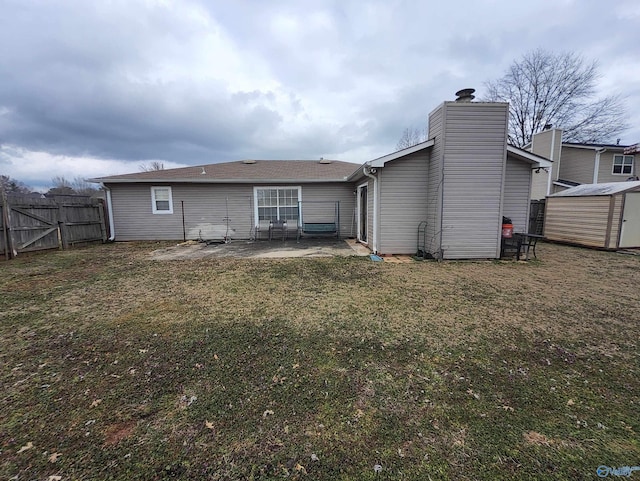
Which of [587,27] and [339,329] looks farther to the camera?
[587,27]

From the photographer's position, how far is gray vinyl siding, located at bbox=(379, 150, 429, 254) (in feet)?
24.9

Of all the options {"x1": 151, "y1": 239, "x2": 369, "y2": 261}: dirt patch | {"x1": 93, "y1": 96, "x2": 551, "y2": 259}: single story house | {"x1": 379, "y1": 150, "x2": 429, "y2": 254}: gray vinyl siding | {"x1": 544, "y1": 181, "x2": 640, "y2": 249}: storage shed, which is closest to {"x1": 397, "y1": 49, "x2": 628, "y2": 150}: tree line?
{"x1": 544, "y1": 181, "x2": 640, "y2": 249}: storage shed

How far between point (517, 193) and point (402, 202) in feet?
10.7

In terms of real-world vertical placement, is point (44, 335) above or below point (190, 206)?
below

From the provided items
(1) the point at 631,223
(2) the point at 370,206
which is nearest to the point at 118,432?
(2) the point at 370,206

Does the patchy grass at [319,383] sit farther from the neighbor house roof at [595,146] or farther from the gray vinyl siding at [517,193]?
the neighbor house roof at [595,146]

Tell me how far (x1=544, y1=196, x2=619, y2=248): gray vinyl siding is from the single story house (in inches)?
126

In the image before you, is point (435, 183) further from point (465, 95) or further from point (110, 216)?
point (110, 216)

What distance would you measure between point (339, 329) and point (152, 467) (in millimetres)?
2132

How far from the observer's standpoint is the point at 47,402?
2094 mm

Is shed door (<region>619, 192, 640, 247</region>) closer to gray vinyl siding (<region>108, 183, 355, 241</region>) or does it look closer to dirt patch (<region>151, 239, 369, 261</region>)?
dirt patch (<region>151, 239, 369, 261</region>)

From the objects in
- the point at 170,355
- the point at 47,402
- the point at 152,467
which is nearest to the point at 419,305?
the point at 170,355

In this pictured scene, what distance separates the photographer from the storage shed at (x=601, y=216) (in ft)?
27.5

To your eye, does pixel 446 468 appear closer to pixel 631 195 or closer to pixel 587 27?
pixel 631 195
